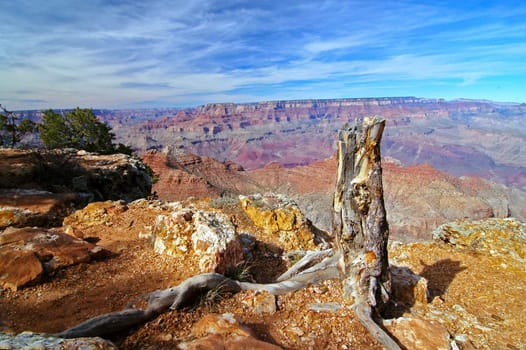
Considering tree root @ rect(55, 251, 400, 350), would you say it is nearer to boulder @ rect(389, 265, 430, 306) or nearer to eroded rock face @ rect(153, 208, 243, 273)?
eroded rock face @ rect(153, 208, 243, 273)

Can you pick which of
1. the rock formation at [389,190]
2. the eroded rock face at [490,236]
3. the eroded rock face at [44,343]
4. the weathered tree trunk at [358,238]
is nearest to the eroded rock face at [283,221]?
the weathered tree trunk at [358,238]

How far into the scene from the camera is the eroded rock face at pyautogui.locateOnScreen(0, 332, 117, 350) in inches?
98.6

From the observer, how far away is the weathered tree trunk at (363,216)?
5.05 m

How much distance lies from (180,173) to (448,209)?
7293cm

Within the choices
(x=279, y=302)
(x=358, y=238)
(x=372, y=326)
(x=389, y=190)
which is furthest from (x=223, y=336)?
(x=389, y=190)

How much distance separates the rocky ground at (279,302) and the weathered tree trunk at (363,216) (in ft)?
1.39

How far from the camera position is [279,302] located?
5273mm

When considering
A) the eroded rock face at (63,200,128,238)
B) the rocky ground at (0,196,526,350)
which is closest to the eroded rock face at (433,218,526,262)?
the rocky ground at (0,196,526,350)

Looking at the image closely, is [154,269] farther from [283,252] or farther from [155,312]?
[283,252]

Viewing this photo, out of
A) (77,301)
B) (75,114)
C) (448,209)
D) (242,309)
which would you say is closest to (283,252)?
(242,309)

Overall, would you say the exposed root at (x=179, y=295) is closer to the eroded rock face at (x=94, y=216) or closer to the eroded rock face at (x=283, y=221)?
the eroded rock face at (x=283, y=221)

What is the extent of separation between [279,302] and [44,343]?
12.0 ft

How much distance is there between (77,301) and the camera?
509 cm

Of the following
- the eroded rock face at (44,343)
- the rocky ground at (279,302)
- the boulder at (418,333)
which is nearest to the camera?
the eroded rock face at (44,343)
